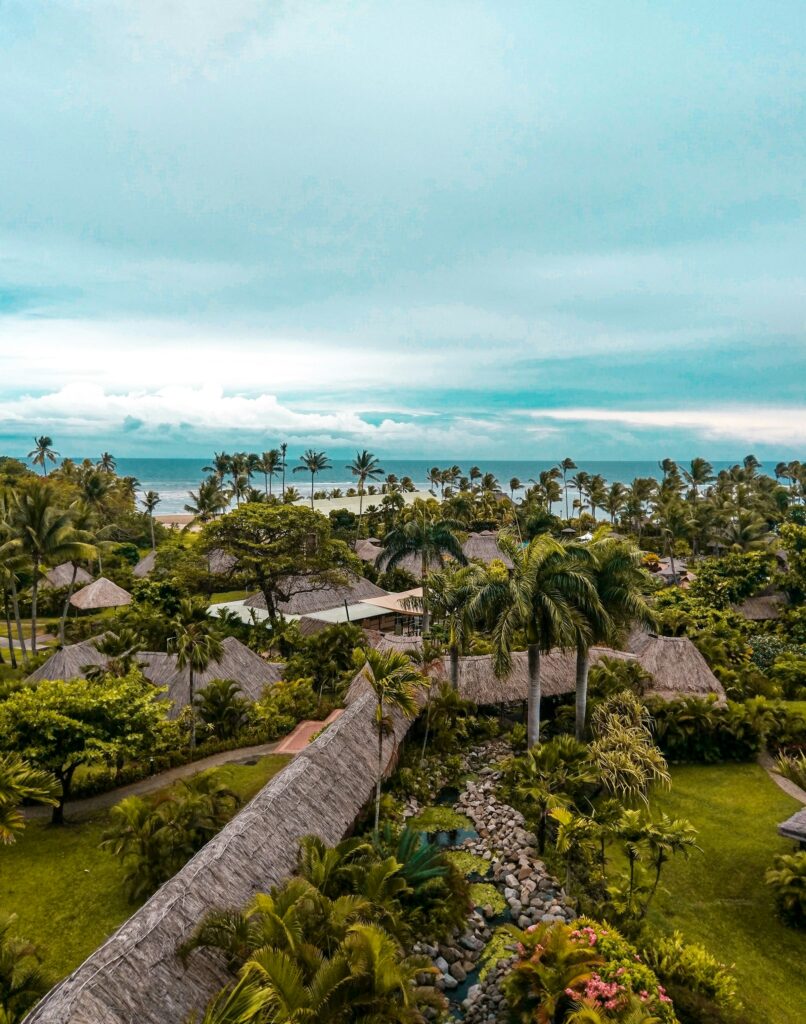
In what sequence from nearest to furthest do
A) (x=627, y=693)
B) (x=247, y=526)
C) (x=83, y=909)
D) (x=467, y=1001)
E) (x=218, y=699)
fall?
(x=467, y=1001) → (x=83, y=909) → (x=627, y=693) → (x=218, y=699) → (x=247, y=526)

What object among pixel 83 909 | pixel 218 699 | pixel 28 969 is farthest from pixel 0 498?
pixel 28 969

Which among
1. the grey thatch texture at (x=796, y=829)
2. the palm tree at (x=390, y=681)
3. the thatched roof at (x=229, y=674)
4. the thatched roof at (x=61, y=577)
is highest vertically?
the palm tree at (x=390, y=681)

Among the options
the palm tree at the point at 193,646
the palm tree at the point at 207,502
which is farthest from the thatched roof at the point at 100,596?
the palm tree at the point at 193,646

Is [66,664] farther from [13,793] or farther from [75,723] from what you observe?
[13,793]

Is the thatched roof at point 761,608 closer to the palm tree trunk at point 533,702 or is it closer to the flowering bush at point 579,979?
the palm tree trunk at point 533,702

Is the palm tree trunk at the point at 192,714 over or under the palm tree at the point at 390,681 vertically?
under

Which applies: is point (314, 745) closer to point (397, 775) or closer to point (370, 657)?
point (370, 657)

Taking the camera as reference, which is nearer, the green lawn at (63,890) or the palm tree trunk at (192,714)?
the green lawn at (63,890)
